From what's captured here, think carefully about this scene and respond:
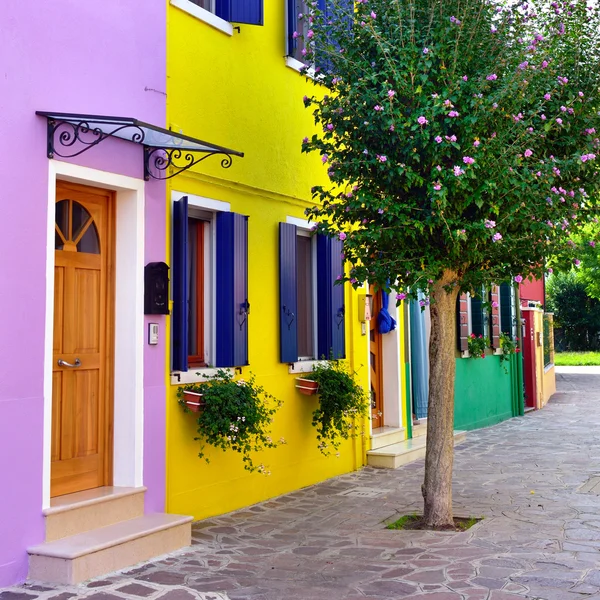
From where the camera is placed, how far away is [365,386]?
993 centimetres

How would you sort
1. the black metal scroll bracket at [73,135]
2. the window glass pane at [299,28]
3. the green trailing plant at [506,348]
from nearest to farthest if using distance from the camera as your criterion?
the black metal scroll bracket at [73,135] < the window glass pane at [299,28] < the green trailing plant at [506,348]

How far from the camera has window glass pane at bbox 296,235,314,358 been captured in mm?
9203

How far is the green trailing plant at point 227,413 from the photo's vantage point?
267 inches

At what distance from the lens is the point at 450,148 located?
6.26m

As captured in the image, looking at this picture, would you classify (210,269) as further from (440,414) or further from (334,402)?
(440,414)

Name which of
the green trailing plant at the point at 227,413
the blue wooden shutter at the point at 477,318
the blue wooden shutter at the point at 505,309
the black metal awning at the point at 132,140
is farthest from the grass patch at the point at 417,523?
the blue wooden shutter at the point at 505,309

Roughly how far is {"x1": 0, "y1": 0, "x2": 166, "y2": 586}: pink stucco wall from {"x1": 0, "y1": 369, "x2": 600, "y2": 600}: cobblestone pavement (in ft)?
2.33

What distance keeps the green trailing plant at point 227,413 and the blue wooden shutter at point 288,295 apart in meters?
1.02

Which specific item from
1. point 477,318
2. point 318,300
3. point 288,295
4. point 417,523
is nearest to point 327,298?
point 318,300

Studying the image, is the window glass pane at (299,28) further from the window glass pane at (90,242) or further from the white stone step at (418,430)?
the white stone step at (418,430)

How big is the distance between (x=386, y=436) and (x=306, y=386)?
7.80 feet

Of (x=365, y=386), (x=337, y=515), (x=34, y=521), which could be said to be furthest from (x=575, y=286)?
(x=34, y=521)

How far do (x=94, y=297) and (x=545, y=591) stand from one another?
3881mm

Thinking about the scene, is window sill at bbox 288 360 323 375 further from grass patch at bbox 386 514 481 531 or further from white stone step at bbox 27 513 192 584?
white stone step at bbox 27 513 192 584
